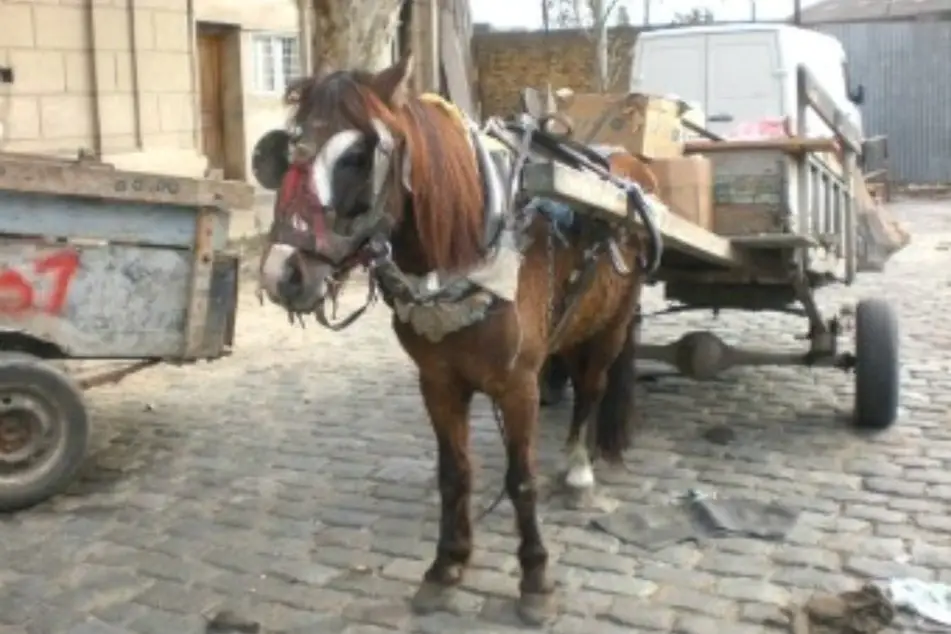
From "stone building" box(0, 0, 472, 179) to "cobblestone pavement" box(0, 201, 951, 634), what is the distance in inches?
154

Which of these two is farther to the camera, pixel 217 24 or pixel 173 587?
pixel 217 24

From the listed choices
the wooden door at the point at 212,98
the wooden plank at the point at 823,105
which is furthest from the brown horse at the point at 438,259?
the wooden door at the point at 212,98

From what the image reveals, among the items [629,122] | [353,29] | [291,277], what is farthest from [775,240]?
[353,29]

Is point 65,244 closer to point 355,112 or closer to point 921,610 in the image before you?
point 355,112

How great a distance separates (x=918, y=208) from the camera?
19.7 m

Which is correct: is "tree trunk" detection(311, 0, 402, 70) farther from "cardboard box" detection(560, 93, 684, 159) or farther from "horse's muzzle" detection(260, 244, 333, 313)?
"horse's muzzle" detection(260, 244, 333, 313)

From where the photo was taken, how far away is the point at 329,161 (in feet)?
10.7

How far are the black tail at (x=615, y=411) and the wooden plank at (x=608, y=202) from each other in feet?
2.17

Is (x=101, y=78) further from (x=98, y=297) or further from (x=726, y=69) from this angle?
(x=98, y=297)

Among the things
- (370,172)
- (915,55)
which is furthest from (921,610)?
(915,55)

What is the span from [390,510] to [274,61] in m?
10.6

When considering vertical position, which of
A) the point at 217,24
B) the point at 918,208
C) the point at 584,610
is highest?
the point at 217,24

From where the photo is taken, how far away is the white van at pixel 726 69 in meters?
12.0

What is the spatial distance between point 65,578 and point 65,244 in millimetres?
1557
